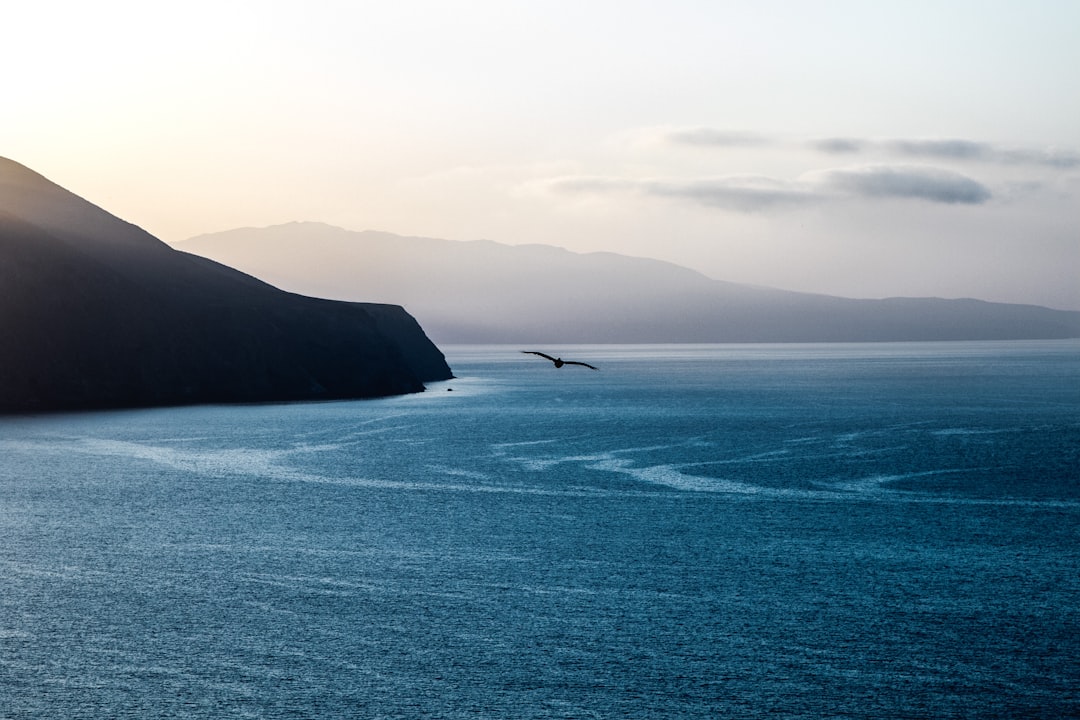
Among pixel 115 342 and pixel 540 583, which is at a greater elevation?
pixel 115 342

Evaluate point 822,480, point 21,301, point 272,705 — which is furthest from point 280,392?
point 272,705

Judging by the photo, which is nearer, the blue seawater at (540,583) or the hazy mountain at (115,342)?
the blue seawater at (540,583)

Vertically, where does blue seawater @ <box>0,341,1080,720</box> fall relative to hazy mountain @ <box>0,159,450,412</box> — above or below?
below

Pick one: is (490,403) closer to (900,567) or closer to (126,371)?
(126,371)

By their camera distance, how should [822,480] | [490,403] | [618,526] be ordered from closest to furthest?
[618,526]
[822,480]
[490,403]

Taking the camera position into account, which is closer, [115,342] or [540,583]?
[540,583]

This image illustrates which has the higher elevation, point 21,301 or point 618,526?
point 21,301

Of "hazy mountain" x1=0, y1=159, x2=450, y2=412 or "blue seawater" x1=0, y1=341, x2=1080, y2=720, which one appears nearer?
"blue seawater" x1=0, y1=341, x2=1080, y2=720

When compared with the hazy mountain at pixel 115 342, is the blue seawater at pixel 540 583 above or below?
below
